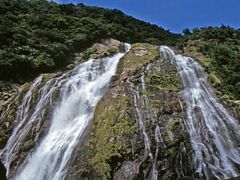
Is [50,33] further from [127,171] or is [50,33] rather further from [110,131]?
[127,171]

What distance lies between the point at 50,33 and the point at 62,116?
42.7 ft

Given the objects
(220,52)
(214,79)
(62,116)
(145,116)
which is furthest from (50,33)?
(145,116)

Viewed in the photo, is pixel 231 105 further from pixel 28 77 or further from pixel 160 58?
pixel 28 77

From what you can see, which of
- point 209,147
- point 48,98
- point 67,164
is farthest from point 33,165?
point 209,147

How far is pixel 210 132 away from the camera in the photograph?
1628 cm

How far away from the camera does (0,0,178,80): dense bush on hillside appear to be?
24.1 meters

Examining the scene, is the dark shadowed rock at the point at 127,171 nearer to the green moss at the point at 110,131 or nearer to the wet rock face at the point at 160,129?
the wet rock face at the point at 160,129

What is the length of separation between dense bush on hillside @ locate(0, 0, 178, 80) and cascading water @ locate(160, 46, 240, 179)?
9706 millimetres

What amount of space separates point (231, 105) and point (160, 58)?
559cm

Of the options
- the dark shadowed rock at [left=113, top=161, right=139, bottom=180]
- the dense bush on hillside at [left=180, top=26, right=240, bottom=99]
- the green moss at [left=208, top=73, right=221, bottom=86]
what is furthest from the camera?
the dense bush on hillside at [left=180, top=26, right=240, bottom=99]

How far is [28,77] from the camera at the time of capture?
23.8m

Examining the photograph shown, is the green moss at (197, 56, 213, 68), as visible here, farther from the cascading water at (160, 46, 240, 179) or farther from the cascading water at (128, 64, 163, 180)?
the cascading water at (128, 64, 163, 180)

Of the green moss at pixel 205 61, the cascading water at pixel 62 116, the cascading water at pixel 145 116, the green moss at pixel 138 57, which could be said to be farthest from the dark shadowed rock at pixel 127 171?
the green moss at pixel 205 61

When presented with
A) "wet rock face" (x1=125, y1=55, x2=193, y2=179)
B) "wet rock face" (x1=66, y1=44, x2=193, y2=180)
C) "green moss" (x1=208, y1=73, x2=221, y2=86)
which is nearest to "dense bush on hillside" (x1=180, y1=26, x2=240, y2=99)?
"green moss" (x1=208, y1=73, x2=221, y2=86)
